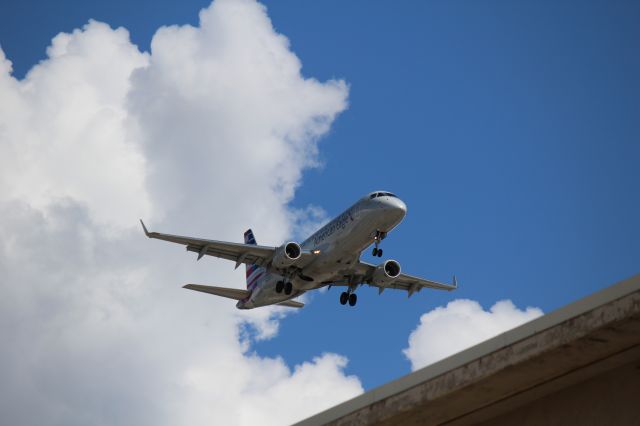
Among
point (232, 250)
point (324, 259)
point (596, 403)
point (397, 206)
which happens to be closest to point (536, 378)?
point (596, 403)

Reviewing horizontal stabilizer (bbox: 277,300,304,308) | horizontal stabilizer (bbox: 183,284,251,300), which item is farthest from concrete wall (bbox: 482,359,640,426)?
horizontal stabilizer (bbox: 277,300,304,308)

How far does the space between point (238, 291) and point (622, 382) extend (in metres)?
41.8

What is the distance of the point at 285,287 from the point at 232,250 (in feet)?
10.6

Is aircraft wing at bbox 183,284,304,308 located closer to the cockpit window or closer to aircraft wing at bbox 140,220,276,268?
aircraft wing at bbox 140,220,276,268

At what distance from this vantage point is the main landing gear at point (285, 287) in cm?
4333

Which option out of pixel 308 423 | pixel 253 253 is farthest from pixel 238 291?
pixel 308 423

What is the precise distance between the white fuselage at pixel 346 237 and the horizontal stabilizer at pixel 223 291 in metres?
3.72

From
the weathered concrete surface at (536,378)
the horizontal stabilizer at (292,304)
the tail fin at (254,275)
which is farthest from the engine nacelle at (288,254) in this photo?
the weathered concrete surface at (536,378)

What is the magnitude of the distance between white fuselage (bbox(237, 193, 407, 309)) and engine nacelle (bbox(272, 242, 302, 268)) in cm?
93

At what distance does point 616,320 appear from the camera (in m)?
6.92

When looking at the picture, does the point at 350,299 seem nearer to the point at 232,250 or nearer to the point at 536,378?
the point at 232,250

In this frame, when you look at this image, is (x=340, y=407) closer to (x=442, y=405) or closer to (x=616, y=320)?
(x=442, y=405)

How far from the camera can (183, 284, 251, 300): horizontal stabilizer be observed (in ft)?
148

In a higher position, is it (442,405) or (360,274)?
(360,274)
